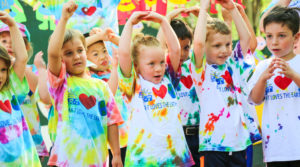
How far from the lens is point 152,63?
3.37m

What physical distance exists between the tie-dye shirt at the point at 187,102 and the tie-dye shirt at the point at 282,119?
682 mm

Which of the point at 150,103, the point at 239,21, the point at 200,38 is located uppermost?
the point at 239,21

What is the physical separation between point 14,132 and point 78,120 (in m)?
0.48

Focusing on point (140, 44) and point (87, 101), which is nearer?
point (87, 101)

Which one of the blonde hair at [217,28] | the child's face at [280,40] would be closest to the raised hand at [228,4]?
the blonde hair at [217,28]

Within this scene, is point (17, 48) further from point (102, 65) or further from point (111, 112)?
point (102, 65)

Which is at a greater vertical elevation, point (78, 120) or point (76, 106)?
point (76, 106)

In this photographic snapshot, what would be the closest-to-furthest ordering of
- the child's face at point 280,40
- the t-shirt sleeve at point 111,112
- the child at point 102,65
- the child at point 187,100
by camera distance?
the t-shirt sleeve at point 111,112, the child's face at point 280,40, the child at point 187,100, the child at point 102,65

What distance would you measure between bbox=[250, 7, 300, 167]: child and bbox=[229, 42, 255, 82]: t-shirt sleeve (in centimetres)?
22

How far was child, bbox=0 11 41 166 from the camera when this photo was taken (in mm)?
3115

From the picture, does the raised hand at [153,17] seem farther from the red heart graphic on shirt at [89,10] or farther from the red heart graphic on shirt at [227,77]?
the red heart graphic on shirt at [89,10]

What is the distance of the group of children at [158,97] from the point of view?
3189 mm

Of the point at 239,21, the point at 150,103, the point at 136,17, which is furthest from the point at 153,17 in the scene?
the point at 239,21

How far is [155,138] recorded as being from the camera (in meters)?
3.21
